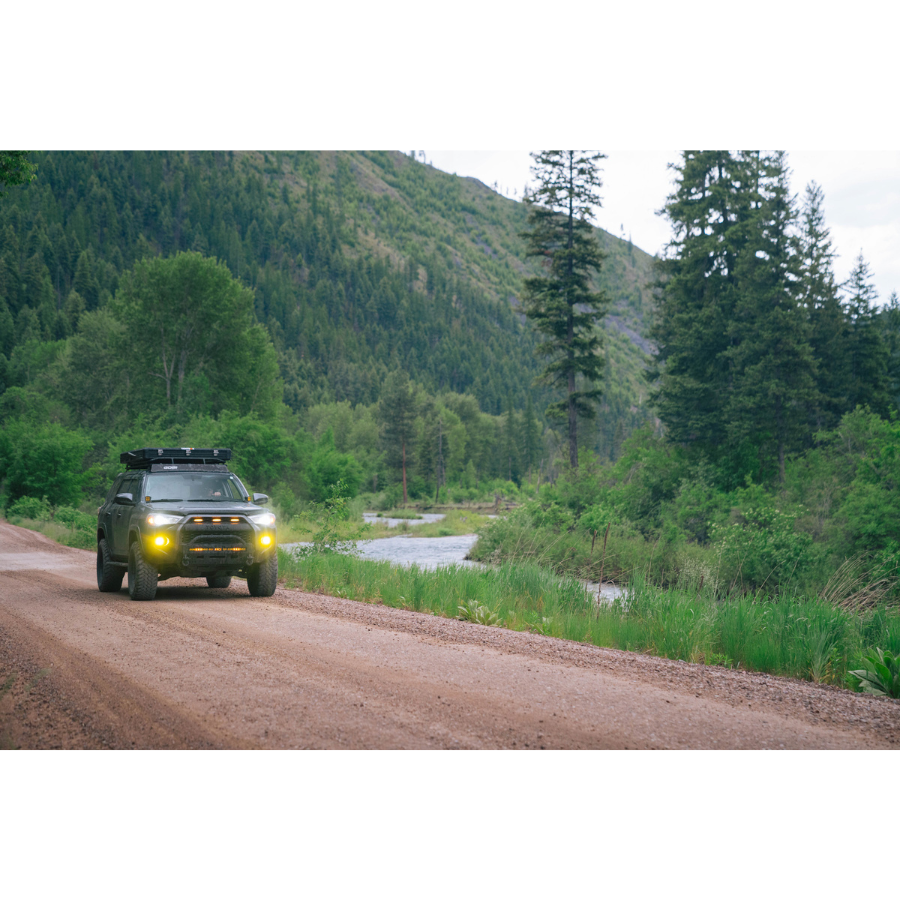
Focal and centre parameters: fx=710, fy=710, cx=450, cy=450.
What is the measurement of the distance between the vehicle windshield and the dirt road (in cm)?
229

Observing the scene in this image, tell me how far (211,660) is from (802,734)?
4.79 metres

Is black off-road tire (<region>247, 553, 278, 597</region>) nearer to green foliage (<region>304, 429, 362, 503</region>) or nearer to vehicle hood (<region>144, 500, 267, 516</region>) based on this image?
vehicle hood (<region>144, 500, 267, 516</region>)

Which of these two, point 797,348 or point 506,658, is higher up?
point 797,348

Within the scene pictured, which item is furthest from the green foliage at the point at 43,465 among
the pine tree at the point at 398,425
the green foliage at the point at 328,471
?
the pine tree at the point at 398,425

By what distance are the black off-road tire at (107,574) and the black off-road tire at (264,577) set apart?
211 centimetres

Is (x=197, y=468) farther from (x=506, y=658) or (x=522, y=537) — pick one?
(x=522, y=537)

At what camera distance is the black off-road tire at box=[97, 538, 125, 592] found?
1098cm

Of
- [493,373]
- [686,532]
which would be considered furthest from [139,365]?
[493,373]

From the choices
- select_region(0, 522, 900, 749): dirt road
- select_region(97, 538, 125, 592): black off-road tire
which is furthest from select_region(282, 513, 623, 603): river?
select_region(0, 522, 900, 749): dirt road

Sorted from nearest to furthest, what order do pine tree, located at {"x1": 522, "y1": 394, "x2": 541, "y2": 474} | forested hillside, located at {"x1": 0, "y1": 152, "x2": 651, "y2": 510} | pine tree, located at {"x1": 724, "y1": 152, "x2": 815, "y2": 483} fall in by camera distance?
1. pine tree, located at {"x1": 724, "y1": 152, "x2": 815, "y2": 483}
2. forested hillside, located at {"x1": 0, "y1": 152, "x2": 651, "y2": 510}
3. pine tree, located at {"x1": 522, "y1": 394, "x2": 541, "y2": 474}

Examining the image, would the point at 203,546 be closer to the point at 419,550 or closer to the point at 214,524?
the point at 214,524

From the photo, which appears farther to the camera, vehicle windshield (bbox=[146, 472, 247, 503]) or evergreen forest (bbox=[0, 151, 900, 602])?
evergreen forest (bbox=[0, 151, 900, 602])

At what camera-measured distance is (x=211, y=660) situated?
6.34 metres

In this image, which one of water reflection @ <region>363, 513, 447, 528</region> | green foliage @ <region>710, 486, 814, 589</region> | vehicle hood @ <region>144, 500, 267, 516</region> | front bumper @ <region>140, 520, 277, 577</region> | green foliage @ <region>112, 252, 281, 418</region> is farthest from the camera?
water reflection @ <region>363, 513, 447, 528</region>
